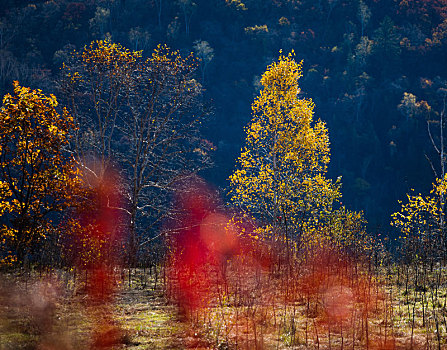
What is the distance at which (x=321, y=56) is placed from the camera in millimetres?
121500

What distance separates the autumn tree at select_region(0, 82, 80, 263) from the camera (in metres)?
10.9

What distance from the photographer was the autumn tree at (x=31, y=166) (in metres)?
10.9

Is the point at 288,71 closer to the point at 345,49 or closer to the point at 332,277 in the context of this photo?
the point at 332,277

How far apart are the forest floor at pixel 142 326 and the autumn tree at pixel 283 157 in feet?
26.0

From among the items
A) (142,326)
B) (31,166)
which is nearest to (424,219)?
(142,326)

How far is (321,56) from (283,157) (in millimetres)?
112315

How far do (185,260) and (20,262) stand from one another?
4286 millimetres

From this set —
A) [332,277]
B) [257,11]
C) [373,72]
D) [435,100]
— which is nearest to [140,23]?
[257,11]

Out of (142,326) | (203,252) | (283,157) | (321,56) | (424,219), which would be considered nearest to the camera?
(142,326)

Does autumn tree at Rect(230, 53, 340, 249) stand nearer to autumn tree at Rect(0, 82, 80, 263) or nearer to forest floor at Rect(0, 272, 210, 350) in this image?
autumn tree at Rect(0, 82, 80, 263)

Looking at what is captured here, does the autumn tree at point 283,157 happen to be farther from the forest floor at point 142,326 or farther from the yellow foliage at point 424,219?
the forest floor at point 142,326

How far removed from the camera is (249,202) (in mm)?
16703

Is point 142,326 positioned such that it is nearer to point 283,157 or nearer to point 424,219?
point 424,219

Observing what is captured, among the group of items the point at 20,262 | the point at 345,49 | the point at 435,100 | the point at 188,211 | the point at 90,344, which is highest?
the point at 345,49
